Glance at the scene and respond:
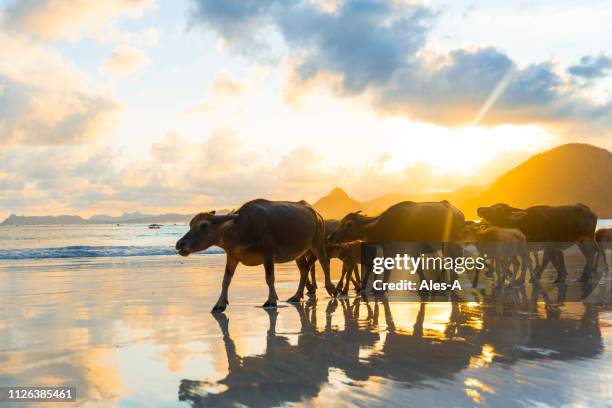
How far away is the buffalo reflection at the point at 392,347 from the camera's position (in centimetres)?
677

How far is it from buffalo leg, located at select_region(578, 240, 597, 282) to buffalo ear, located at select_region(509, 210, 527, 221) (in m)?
2.04

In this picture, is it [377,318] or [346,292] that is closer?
[377,318]

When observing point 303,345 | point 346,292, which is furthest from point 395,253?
point 303,345

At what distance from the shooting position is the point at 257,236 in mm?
13562

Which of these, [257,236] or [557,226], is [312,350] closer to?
[257,236]

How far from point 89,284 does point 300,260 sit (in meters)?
7.55

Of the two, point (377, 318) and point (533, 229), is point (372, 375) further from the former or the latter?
point (533, 229)

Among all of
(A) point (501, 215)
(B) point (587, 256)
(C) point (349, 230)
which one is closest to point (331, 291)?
(C) point (349, 230)

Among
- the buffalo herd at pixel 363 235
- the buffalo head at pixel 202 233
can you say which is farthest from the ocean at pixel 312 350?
the buffalo head at pixel 202 233

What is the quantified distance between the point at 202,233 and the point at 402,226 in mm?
6555

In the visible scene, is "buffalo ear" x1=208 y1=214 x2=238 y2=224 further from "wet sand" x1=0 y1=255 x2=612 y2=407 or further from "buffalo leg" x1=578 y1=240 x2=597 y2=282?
"buffalo leg" x1=578 y1=240 x2=597 y2=282

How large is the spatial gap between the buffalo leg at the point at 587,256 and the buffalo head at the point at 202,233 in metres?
12.0

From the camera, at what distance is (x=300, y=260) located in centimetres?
1584

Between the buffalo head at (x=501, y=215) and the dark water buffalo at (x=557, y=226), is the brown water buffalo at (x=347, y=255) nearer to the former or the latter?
the buffalo head at (x=501, y=215)
